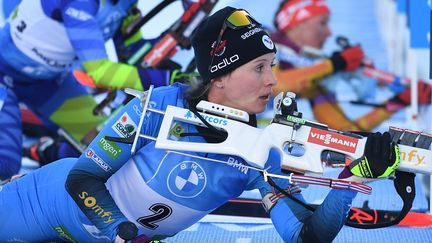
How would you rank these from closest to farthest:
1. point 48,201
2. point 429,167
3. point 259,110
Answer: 1. point 429,167
2. point 259,110
3. point 48,201

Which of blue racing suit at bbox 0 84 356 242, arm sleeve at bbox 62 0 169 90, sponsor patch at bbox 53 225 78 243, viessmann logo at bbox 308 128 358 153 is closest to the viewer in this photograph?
viessmann logo at bbox 308 128 358 153

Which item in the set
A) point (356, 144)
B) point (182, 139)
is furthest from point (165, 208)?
point (356, 144)

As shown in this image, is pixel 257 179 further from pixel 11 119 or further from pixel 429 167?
pixel 11 119

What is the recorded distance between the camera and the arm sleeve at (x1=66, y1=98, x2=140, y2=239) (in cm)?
328

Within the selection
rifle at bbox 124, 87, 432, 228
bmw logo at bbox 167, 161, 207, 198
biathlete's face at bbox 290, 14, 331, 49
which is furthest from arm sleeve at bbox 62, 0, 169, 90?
biathlete's face at bbox 290, 14, 331, 49

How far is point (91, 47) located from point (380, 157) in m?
2.97

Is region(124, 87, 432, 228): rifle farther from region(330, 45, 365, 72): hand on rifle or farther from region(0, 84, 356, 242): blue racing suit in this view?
region(330, 45, 365, 72): hand on rifle

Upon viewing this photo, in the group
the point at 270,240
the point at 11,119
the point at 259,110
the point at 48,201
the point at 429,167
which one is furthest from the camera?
the point at 11,119

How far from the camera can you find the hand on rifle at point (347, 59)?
8234 mm

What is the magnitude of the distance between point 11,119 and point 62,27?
0.63m

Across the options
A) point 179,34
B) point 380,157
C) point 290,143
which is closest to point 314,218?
point 290,143

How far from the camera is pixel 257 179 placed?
348cm

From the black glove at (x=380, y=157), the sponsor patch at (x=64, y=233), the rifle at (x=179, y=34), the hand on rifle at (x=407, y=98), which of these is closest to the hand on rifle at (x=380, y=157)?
the black glove at (x=380, y=157)

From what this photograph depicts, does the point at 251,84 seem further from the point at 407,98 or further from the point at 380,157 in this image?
the point at 407,98
